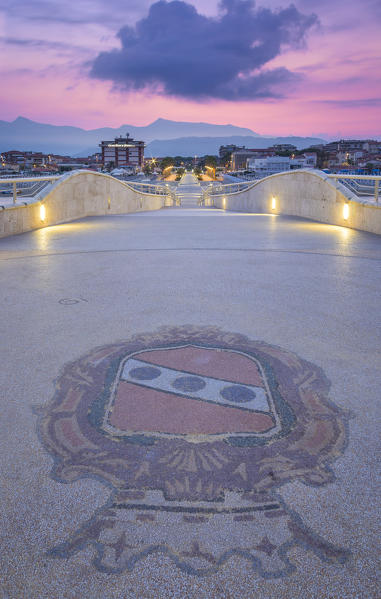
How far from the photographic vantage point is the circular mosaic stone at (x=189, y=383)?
3879 millimetres

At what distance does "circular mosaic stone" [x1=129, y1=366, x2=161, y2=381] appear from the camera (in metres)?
4.08

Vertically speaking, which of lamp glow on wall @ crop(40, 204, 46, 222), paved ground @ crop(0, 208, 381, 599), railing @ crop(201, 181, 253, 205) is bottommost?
paved ground @ crop(0, 208, 381, 599)

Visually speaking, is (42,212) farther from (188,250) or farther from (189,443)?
(189,443)

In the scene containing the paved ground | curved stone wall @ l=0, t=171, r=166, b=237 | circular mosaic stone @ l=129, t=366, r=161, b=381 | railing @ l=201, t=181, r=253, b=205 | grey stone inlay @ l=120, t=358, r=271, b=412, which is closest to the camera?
the paved ground

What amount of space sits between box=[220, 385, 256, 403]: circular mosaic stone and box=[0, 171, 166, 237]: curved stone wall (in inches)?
400

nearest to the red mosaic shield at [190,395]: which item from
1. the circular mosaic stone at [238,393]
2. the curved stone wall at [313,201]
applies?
the circular mosaic stone at [238,393]

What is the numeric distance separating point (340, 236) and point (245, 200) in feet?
50.4

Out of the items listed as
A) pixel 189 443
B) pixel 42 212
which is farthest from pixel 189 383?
pixel 42 212

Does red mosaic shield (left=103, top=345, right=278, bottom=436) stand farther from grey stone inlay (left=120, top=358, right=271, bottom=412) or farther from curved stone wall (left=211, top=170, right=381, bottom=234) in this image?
curved stone wall (left=211, top=170, right=381, bottom=234)

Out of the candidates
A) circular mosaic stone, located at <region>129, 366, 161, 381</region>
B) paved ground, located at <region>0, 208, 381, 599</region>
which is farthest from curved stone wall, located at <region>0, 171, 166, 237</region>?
circular mosaic stone, located at <region>129, 366, 161, 381</region>

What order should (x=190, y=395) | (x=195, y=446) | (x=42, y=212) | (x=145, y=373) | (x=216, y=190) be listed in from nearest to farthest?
(x=195, y=446) < (x=190, y=395) < (x=145, y=373) < (x=42, y=212) < (x=216, y=190)

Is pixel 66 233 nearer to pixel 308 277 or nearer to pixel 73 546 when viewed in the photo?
pixel 308 277

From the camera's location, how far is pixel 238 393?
3828 mm

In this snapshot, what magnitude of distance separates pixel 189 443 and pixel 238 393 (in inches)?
31.8
